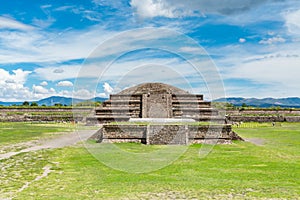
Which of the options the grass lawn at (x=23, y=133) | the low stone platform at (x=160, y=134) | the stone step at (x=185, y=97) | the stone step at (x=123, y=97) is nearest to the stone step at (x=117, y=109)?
the stone step at (x=123, y=97)

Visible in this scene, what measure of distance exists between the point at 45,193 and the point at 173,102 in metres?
18.9

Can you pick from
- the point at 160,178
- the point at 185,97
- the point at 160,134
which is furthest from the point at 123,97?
the point at 160,178

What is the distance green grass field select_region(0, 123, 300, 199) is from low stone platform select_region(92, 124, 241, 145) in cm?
275

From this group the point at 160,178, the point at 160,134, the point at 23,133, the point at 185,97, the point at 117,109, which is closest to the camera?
the point at 160,178

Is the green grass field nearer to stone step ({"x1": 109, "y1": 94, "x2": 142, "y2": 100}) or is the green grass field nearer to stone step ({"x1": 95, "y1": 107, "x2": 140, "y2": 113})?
stone step ({"x1": 95, "y1": 107, "x2": 140, "y2": 113})

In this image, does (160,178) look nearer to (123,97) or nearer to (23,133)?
(23,133)

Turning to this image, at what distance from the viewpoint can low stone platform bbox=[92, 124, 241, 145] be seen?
1352cm

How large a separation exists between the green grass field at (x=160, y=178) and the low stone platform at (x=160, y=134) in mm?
2746

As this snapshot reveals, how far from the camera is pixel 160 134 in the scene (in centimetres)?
1355

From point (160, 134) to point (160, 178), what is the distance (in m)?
6.07

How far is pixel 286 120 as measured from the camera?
106 feet

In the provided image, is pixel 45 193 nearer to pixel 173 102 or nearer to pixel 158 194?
pixel 158 194

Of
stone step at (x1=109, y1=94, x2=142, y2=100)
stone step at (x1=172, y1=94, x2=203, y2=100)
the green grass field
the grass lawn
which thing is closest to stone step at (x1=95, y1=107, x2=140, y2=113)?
stone step at (x1=109, y1=94, x2=142, y2=100)

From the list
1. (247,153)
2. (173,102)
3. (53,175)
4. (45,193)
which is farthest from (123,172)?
(173,102)
